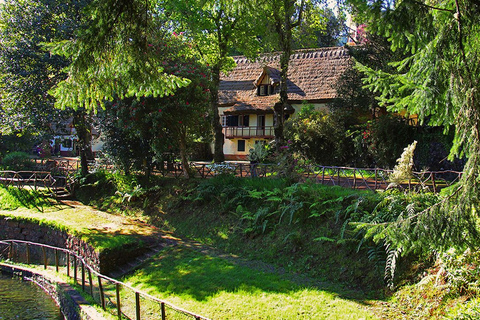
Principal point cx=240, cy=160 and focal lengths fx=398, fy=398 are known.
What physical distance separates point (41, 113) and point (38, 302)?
9.84 m

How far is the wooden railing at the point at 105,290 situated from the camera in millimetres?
7391

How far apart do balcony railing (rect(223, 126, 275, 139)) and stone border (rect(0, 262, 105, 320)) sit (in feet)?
75.3

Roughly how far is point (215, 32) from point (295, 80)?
1265 cm

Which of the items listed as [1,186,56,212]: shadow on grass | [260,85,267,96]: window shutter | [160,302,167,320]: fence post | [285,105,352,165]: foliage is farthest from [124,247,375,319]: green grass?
[260,85,267,96]: window shutter

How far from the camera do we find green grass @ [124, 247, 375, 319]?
7.83 meters

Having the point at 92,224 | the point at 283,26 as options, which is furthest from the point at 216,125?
the point at 92,224

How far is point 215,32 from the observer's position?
21844 mm

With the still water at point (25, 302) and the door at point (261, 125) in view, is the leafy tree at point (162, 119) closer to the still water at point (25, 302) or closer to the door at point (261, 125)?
the still water at point (25, 302)

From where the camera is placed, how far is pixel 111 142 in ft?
57.6

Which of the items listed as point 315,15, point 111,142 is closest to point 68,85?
point 111,142

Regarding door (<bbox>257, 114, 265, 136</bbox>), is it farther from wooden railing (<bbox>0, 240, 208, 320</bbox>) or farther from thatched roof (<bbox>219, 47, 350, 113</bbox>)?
wooden railing (<bbox>0, 240, 208, 320</bbox>)

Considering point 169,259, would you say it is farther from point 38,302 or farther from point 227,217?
point 38,302

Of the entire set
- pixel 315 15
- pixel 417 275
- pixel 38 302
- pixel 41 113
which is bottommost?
pixel 38 302

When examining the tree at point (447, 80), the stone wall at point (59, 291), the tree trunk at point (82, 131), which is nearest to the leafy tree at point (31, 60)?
the tree trunk at point (82, 131)
